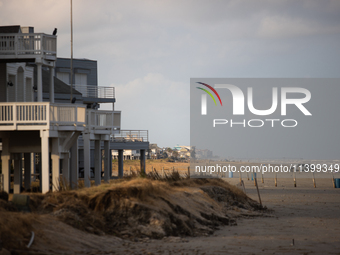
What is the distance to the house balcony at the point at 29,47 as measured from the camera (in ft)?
67.8

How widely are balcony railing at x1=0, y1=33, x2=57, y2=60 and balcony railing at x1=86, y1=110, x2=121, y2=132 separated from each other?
18.3 feet

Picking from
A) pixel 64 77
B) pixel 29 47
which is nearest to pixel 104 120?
pixel 29 47

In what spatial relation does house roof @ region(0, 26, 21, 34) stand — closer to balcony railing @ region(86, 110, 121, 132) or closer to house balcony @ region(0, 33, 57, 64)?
house balcony @ region(0, 33, 57, 64)

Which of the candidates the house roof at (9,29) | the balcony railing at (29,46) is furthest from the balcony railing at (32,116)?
the house roof at (9,29)

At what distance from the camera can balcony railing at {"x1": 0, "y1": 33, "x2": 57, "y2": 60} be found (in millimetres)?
20703

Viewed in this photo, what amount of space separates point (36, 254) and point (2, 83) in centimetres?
1506

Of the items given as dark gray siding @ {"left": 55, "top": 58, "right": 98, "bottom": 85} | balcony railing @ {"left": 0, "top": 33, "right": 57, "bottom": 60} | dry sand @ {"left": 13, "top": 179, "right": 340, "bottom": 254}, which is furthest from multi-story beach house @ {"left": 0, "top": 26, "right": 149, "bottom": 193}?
dark gray siding @ {"left": 55, "top": 58, "right": 98, "bottom": 85}

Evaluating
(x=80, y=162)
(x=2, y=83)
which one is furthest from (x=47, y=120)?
(x=80, y=162)

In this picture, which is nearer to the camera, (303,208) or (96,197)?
(96,197)

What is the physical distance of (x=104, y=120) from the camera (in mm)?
26109

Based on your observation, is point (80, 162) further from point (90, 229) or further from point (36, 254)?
point (36, 254)

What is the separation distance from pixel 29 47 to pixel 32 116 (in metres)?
3.43

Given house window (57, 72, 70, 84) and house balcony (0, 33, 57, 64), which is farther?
house window (57, 72, 70, 84)

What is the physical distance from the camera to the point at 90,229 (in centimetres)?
1340
